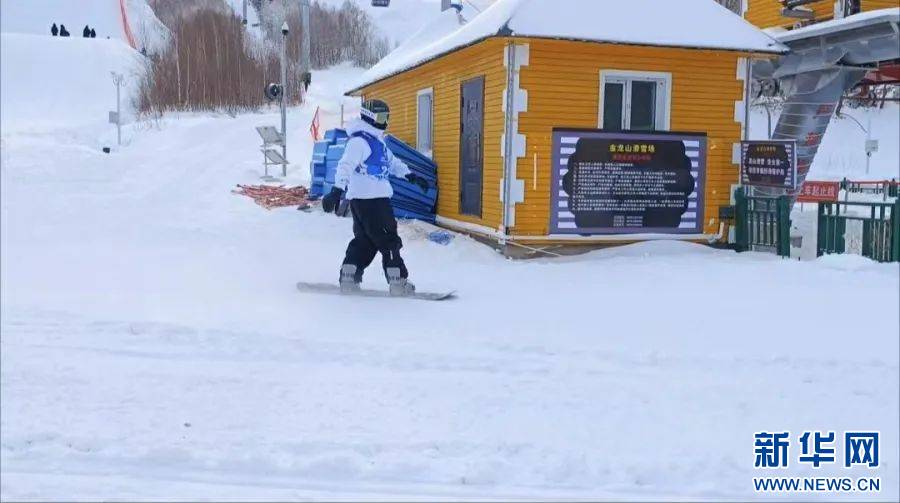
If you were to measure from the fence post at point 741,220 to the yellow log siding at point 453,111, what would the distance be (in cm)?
321

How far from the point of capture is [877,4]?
13.8 m

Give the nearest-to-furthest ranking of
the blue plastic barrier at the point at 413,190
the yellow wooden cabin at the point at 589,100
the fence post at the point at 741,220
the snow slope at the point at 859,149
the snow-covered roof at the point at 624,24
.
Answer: the snow-covered roof at the point at 624,24, the yellow wooden cabin at the point at 589,100, the fence post at the point at 741,220, the blue plastic barrier at the point at 413,190, the snow slope at the point at 859,149

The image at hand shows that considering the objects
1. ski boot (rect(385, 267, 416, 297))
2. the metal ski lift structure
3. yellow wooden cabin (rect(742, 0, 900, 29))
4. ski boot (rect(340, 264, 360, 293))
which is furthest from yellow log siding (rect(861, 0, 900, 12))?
ski boot (rect(340, 264, 360, 293))

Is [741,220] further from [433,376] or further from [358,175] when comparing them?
[433,376]

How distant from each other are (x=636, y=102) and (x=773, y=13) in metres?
6.26

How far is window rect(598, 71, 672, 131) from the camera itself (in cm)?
1117

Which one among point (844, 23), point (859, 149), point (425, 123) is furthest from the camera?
point (859, 149)

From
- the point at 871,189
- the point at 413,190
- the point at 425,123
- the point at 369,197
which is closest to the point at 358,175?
the point at 369,197

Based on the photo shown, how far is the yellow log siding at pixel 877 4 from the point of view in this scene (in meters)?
13.7

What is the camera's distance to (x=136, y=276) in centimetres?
865

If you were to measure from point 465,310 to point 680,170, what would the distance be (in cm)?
495

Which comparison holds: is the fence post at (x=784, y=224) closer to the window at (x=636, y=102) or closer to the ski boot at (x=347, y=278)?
the window at (x=636, y=102)

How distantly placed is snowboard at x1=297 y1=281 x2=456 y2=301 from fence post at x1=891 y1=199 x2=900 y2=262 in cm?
557

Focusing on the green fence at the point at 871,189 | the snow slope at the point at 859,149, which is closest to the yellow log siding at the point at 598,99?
the green fence at the point at 871,189
